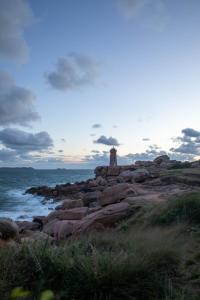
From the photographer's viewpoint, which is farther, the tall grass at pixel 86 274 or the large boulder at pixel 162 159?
the large boulder at pixel 162 159

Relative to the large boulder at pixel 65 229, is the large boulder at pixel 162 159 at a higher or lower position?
higher

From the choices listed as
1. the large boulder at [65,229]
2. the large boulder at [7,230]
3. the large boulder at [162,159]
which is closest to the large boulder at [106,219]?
the large boulder at [65,229]

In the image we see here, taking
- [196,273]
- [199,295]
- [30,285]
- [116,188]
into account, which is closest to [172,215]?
[196,273]

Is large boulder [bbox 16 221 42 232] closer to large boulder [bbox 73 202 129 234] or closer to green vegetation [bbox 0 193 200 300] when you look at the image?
large boulder [bbox 73 202 129 234]

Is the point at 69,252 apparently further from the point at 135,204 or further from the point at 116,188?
the point at 116,188

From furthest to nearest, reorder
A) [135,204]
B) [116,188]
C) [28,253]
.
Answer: [116,188] → [135,204] → [28,253]

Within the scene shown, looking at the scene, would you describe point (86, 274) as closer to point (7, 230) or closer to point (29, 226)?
point (7, 230)

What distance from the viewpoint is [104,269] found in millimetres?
4504

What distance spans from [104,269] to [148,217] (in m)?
5.72

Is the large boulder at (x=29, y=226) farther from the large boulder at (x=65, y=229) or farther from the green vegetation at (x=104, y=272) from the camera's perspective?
the green vegetation at (x=104, y=272)

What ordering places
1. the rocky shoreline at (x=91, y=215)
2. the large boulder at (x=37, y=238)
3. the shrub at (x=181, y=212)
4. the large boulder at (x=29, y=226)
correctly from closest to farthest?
the large boulder at (x=37, y=238)
the shrub at (x=181, y=212)
the rocky shoreline at (x=91, y=215)
the large boulder at (x=29, y=226)

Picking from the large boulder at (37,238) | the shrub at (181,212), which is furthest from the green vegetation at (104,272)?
the shrub at (181,212)

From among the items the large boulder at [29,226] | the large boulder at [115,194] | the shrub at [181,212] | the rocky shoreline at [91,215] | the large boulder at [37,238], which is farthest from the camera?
the large boulder at [29,226]

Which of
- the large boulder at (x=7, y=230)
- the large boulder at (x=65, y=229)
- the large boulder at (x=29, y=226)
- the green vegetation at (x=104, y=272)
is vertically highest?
the green vegetation at (x=104, y=272)
